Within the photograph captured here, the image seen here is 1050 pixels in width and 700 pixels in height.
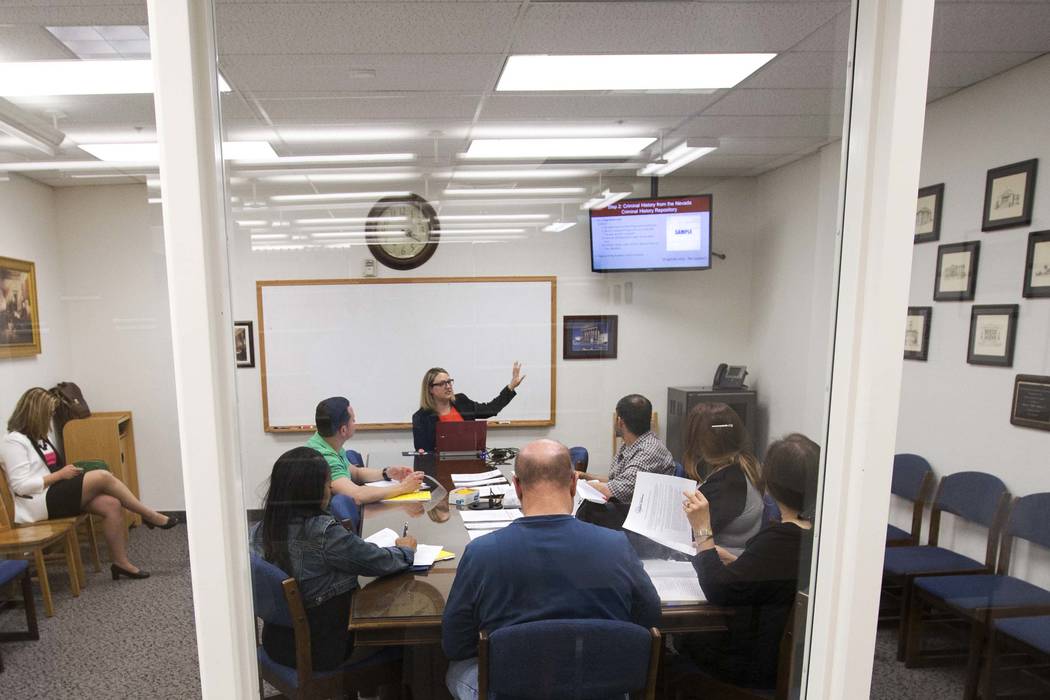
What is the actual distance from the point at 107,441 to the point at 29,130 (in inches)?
36.2

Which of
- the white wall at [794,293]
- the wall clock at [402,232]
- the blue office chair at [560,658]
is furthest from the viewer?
the wall clock at [402,232]

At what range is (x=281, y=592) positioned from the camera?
1249 mm

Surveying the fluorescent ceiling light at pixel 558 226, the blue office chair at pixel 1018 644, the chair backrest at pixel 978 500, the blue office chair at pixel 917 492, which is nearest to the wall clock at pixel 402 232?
the fluorescent ceiling light at pixel 558 226

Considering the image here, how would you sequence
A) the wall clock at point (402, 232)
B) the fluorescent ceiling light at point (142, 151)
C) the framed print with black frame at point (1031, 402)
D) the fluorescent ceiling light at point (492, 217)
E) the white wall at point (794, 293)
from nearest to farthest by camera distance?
the fluorescent ceiling light at point (142, 151) < the white wall at point (794, 293) < the wall clock at point (402, 232) < the fluorescent ceiling light at point (492, 217) < the framed print with black frame at point (1031, 402)

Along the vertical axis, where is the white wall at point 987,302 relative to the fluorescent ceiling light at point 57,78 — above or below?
below

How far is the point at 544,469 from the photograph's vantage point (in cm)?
141

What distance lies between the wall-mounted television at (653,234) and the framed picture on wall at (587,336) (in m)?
0.19

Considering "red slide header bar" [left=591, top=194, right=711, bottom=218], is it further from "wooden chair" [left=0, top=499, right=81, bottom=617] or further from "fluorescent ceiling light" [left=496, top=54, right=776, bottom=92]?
"wooden chair" [left=0, top=499, right=81, bottom=617]

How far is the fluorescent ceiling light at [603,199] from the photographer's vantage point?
1684mm

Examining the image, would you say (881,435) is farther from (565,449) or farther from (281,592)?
(281,592)

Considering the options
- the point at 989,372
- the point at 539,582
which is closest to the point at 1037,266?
the point at 989,372

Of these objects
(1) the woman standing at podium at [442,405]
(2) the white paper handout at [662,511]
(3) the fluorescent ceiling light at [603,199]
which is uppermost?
(3) the fluorescent ceiling light at [603,199]

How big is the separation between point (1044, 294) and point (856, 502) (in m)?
1.72

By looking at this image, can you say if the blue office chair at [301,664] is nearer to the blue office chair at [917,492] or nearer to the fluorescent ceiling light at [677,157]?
the fluorescent ceiling light at [677,157]
